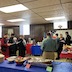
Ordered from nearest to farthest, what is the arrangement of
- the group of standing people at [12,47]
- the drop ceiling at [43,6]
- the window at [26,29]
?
1. the drop ceiling at [43,6]
2. the group of standing people at [12,47]
3. the window at [26,29]

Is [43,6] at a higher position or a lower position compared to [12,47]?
higher

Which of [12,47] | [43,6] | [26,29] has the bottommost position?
[12,47]

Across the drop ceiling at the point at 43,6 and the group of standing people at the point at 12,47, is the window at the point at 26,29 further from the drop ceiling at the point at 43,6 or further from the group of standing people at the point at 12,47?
the drop ceiling at the point at 43,6

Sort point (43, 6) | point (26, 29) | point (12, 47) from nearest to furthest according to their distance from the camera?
1. point (43, 6)
2. point (12, 47)
3. point (26, 29)

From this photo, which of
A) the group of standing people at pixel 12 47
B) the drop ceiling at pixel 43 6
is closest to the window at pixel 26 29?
the group of standing people at pixel 12 47

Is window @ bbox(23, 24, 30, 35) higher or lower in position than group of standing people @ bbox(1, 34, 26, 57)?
higher

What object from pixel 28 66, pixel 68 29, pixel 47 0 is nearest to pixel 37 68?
pixel 28 66

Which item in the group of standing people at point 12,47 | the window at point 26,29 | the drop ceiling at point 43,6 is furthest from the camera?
the window at point 26,29

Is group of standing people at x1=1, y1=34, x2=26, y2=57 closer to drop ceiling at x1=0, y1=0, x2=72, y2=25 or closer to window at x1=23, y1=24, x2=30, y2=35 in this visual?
drop ceiling at x1=0, y1=0, x2=72, y2=25

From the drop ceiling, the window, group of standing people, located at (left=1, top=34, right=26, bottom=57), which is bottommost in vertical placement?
group of standing people, located at (left=1, top=34, right=26, bottom=57)

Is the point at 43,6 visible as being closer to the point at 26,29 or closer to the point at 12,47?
the point at 12,47

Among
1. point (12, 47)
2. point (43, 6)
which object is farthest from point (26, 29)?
point (43, 6)

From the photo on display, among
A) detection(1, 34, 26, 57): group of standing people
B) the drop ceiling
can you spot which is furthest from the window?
the drop ceiling

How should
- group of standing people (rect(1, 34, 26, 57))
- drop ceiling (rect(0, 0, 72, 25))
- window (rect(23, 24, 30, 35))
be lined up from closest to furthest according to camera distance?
drop ceiling (rect(0, 0, 72, 25))
group of standing people (rect(1, 34, 26, 57))
window (rect(23, 24, 30, 35))
